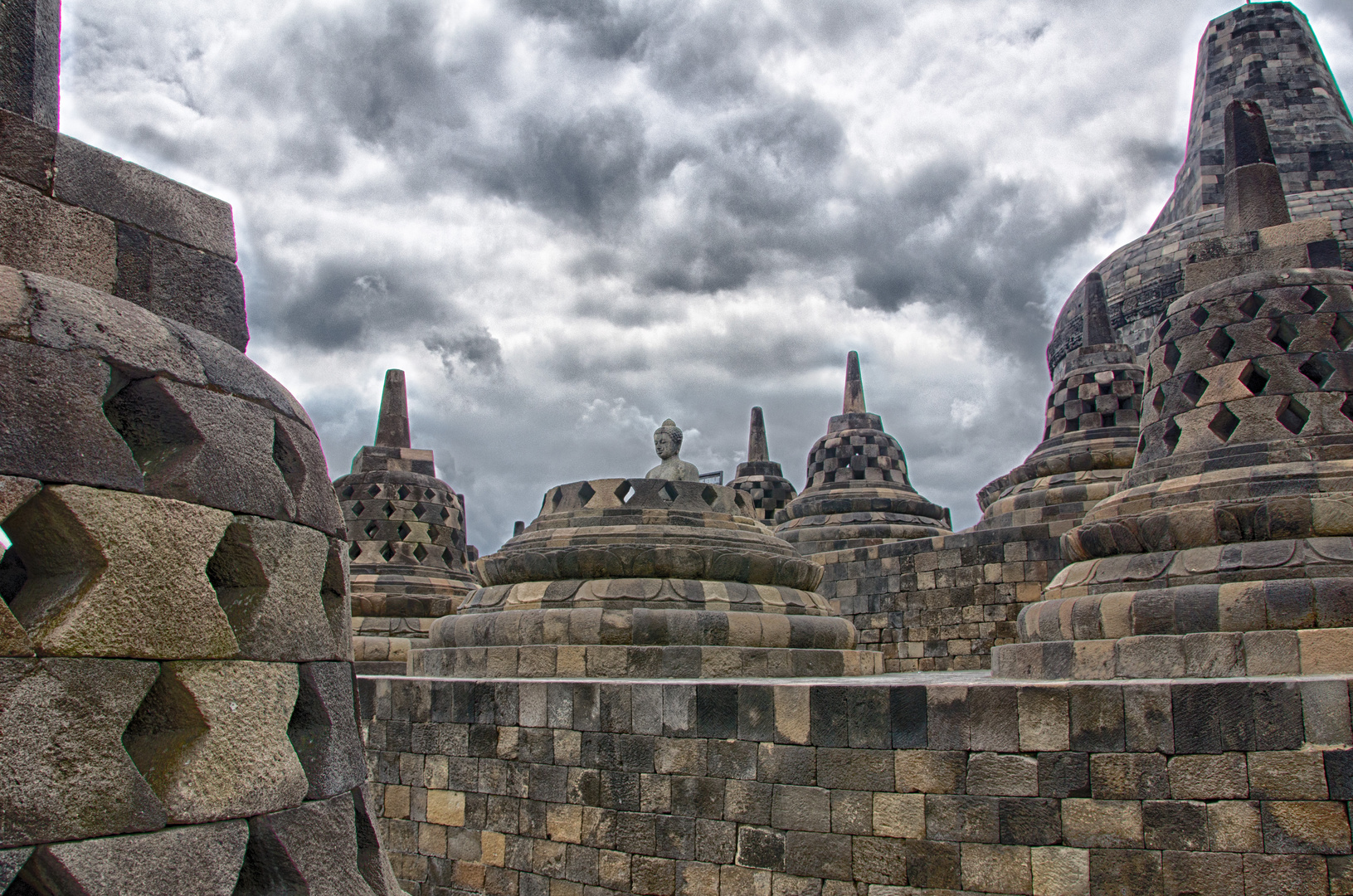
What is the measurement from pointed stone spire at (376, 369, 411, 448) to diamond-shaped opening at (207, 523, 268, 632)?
37.8 ft

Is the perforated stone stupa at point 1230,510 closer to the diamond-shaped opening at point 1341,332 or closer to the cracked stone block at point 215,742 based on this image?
the diamond-shaped opening at point 1341,332

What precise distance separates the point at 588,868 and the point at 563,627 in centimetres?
184

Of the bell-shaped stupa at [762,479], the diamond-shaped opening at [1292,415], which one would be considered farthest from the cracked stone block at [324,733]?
the bell-shaped stupa at [762,479]

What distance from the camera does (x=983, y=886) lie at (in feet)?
16.0

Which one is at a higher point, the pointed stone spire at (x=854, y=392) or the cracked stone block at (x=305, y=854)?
the pointed stone spire at (x=854, y=392)

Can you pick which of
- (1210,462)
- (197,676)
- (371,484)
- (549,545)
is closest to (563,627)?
(549,545)

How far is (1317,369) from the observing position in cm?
622

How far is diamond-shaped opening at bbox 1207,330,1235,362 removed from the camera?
6539 mm

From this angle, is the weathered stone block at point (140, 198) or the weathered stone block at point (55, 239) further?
the weathered stone block at point (140, 198)

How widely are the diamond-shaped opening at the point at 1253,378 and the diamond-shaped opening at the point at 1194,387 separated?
0.23 meters

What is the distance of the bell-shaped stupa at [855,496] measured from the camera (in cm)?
1587

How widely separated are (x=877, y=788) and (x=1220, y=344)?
12.2 ft

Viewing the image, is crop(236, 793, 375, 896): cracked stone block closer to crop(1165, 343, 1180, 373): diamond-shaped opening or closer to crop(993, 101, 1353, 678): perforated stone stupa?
crop(993, 101, 1353, 678): perforated stone stupa

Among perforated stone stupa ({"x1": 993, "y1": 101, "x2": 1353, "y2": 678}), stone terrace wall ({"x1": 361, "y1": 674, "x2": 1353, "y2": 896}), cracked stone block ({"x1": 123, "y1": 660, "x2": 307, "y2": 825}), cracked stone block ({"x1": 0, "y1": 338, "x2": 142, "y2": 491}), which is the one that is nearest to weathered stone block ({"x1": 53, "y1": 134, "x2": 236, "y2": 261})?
cracked stone block ({"x1": 0, "y1": 338, "x2": 142, "y2": 491})
